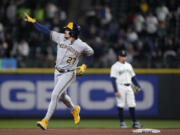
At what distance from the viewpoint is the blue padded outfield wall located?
15.1 metres

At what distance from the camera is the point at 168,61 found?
50.7 feet

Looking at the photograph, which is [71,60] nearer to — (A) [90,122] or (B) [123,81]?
(B) [123,81]

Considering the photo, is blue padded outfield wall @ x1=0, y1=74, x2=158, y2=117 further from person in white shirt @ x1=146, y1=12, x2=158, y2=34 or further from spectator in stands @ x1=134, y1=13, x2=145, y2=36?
spectator in stands @ x1=134, y1=13, x2=145, y2=36

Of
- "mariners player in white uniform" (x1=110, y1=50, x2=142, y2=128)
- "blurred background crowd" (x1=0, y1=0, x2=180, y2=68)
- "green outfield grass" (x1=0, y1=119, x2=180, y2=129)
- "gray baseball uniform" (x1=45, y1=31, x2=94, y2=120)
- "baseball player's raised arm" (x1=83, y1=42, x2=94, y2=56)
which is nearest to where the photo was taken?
"gray baseball uniform" (x1=45, y1=31, x2=94, y2=120)

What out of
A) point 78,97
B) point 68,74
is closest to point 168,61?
point 78,97

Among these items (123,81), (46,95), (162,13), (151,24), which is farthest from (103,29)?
(123,81)

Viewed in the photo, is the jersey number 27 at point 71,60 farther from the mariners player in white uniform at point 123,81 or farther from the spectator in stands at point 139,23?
the spectator in stands at point 139,23

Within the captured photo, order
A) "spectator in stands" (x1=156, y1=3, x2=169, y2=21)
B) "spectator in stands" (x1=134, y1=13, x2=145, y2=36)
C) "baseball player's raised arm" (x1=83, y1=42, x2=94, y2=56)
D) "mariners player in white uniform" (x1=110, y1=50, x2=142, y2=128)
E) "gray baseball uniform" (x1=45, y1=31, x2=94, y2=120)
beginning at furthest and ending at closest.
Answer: "spectator in stands" (x1=156, y1=3, x2=169, y2=21)
"spectator in stands" (x1=134, y1=13, x2=145, y2=36)
"mariners player in white uniform" (x1=110, y1=50, x2=142, y2=128)
"baseball player's raised arm" (x1=83, y1=42, x2=94, y2=56)
"gray baseball uniform" (x1=45, y1=31, x2=94, y2=120)

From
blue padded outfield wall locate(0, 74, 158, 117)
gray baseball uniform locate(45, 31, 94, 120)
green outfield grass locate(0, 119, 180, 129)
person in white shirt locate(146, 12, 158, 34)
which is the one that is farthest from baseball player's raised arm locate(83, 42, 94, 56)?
person in white shirt locate(146, 12, 158, 34)

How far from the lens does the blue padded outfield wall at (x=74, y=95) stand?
1506 centimetres

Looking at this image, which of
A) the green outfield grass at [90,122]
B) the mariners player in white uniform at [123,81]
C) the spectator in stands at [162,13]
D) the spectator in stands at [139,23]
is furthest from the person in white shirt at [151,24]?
the mariners player in white uniform at [123,81]

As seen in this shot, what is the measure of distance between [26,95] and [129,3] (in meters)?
7.33

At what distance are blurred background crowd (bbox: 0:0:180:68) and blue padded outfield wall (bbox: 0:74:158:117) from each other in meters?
0.51

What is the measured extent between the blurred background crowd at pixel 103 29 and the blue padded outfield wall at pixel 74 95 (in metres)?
0.51
